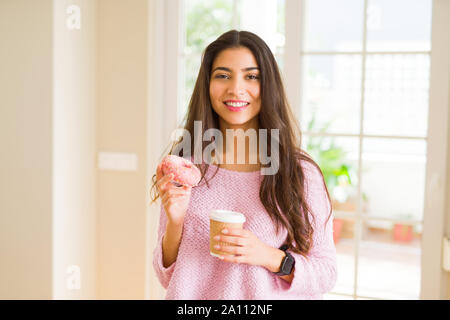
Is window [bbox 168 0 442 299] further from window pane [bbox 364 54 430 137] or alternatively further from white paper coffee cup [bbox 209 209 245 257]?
white paper coffee cup [bbox 209 209 245 257]

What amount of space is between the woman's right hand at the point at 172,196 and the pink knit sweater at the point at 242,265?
0.07m

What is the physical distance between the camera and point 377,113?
19.5 ft

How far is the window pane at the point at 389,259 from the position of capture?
4.26m

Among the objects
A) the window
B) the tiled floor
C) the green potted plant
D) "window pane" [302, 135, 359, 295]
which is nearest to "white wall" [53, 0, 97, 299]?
the window

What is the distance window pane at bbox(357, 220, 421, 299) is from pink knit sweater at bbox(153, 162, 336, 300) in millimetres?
2678

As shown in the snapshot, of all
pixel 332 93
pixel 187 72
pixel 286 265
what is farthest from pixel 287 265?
pixel 332 93

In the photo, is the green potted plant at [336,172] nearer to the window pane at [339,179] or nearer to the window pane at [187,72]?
the window pane at [339,179]

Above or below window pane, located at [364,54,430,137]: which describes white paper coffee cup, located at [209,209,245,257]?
below

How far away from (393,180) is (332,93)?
1306mm

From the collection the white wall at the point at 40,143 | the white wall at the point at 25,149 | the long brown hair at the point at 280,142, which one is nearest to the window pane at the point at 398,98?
the white wall at the point at 40,143

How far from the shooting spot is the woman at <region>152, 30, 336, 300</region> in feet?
4.16

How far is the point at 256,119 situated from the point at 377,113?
4.93 m
